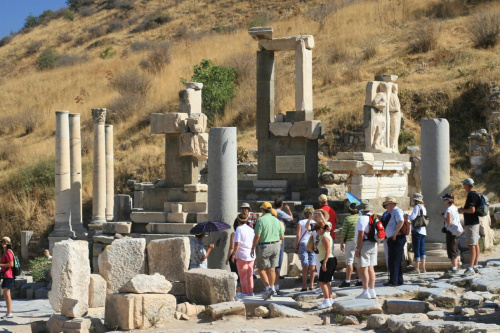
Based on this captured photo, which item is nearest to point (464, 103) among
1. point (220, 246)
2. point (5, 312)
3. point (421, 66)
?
point (421, 66)

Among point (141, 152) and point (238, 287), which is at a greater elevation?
point (141, 152)

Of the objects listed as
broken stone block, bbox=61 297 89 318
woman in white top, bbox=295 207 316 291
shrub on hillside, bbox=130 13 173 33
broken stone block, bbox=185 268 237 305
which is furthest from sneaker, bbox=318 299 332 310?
shrub on hillside, bbox=130 13 173 33

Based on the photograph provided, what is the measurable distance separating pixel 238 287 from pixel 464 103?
16.4m

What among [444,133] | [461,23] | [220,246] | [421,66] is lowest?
[220,246]

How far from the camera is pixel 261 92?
2031cm

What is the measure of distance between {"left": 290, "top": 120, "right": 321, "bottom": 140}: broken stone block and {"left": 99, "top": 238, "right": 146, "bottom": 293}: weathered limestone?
24.3 feet

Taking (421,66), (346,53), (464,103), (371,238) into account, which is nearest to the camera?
(371,238)

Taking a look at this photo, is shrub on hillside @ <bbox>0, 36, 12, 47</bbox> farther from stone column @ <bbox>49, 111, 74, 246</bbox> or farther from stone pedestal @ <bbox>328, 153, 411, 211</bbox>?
stone pedestal @ <bbox>328, 153, 411, 211</bbox>

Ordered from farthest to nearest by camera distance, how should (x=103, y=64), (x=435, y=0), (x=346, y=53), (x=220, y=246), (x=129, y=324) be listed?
(x=103, y=64), (x=435, y=0), (x=346, y=53), (x=220, y=246), (x=129, y=324)

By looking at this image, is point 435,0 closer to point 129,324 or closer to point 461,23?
point 461,23

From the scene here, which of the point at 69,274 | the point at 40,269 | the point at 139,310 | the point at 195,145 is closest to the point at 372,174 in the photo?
the point at 195,145

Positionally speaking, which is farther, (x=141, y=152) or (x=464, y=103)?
(x=141, y=152)

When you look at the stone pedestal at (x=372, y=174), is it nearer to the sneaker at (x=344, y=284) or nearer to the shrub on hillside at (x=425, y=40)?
the sneaker at (x=344, y=284)

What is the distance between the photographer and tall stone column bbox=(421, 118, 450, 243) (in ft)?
47.5
